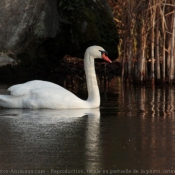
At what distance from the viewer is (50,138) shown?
27.4ft

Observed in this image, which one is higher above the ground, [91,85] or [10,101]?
[91,85]

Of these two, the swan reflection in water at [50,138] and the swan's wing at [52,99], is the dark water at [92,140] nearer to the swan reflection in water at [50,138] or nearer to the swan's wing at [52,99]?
the swan reflection in water at [50,138]

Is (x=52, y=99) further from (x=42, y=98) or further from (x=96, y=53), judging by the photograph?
(x=96, y=53)

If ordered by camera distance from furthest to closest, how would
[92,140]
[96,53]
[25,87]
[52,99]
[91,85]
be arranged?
1. [96,53]
2. [91,85]
3. [25,87]
4. [52,99]
5. [92,140]

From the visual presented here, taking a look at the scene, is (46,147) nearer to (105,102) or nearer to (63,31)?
(105,102)

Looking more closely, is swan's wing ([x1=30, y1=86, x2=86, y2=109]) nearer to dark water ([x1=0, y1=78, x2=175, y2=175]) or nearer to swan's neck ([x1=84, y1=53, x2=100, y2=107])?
dark water ([x1=0, y1=78, x2=175, y2=175])

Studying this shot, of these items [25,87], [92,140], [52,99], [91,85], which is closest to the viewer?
[92,140]

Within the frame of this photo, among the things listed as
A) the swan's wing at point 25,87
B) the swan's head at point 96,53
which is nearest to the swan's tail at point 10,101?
the swan's wing at point 25,87

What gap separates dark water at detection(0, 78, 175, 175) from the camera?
6.86 meters

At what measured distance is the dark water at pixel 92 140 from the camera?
6.86 m

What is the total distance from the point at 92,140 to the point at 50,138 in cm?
49

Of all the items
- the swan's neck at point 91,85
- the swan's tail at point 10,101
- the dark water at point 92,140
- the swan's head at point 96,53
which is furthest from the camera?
the swan's head at point 96,53

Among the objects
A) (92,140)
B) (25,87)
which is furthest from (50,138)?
(25,87)

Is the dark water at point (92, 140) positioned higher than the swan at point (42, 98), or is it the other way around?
the swan at point (42, 98)
